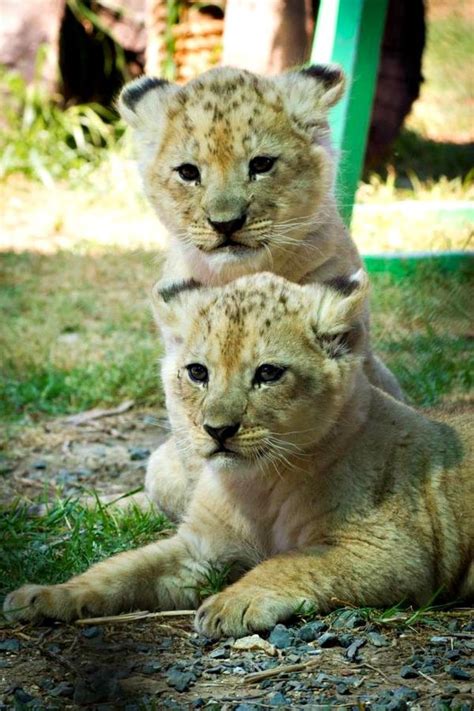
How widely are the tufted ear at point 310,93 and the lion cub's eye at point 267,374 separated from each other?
1575mm

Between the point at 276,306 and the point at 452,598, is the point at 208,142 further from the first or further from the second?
the point at 452,598

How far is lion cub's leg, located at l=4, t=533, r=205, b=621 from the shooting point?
163 inches

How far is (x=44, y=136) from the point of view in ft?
39.7

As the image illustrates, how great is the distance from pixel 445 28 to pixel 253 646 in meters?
14.5

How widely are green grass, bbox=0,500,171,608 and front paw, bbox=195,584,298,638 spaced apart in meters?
0.86

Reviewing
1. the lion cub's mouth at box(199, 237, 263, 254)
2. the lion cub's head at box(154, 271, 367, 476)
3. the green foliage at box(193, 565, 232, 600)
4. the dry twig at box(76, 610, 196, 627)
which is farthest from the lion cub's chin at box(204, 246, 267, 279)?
the dry twig at box(76, 610, 196, 627)

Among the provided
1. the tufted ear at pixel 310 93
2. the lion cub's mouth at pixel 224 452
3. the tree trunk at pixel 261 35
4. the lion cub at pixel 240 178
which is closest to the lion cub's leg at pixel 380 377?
the lion cub at pixel 240 178

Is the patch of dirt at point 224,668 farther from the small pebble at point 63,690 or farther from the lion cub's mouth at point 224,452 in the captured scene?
the lion cub's mouth at point 224,452

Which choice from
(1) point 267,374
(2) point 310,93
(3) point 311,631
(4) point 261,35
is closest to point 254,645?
(3) point 311,631

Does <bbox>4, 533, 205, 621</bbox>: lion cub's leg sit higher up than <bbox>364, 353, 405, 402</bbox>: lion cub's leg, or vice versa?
<bbox>364, 353, 405, 402</bbox>: lion cub's leg

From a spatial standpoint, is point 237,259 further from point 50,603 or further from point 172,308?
point 50,603

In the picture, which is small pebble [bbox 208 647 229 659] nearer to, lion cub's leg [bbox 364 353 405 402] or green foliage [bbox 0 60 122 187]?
lion cub's leg [bbox 364 353 405 402]

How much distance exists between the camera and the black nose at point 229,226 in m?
4.82

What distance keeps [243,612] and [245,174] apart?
1.84 meters
